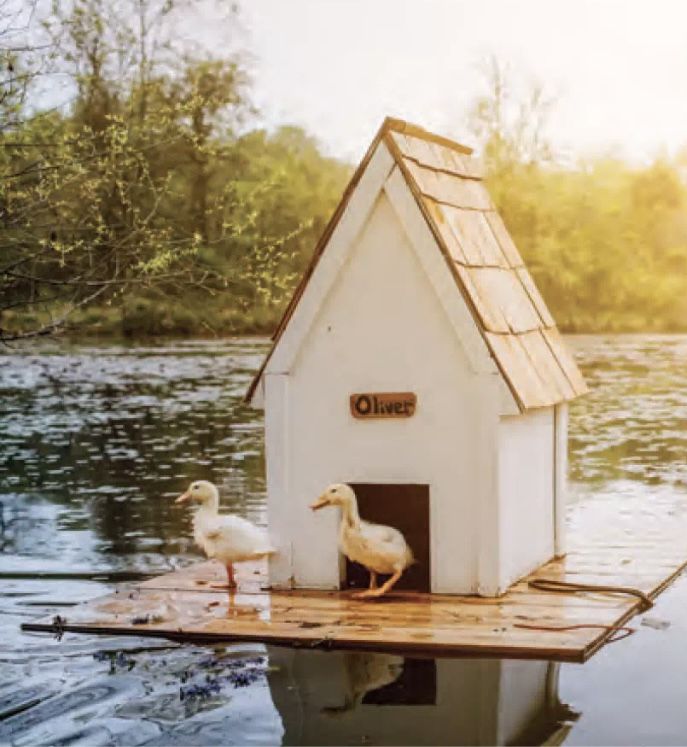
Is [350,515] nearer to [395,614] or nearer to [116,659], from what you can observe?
[395,614]

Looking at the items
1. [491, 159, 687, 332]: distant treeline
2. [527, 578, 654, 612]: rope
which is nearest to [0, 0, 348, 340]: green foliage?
[527, 578, 654, 612]: rope

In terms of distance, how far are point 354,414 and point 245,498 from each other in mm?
6859

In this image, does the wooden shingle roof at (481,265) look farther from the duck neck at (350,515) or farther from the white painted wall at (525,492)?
the duck neck at (350,515)

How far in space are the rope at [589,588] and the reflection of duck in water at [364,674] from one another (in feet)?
5.26

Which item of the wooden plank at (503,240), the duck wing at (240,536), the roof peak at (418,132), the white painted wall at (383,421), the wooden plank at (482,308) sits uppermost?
the roof peak at (418,132)

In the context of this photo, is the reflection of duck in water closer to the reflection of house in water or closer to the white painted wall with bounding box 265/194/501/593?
the reflection of house in water

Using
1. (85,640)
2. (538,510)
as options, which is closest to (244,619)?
(85,640)

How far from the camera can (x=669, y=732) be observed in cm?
711

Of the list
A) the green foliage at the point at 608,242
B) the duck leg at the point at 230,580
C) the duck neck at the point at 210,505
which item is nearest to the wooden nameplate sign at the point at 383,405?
the duck neck at the point at 210,505

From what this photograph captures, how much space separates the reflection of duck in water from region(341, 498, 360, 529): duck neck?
3.44 feet

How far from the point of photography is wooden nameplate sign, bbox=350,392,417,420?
9.23 metres

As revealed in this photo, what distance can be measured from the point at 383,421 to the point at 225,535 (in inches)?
50.0

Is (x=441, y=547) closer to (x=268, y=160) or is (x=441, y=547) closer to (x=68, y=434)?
(x=68, y=434)

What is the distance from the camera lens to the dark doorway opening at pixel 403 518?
951cm
